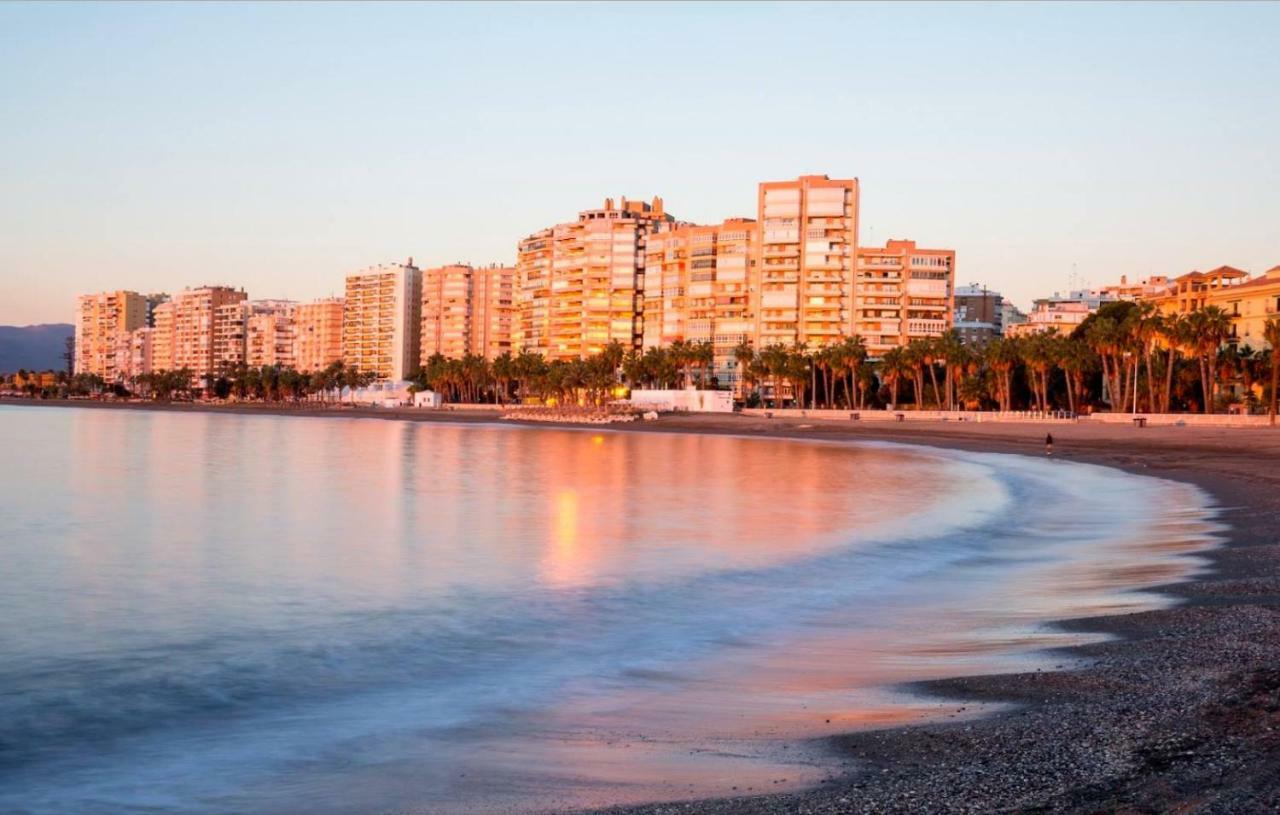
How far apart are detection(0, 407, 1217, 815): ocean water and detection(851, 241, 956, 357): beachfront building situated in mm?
114293

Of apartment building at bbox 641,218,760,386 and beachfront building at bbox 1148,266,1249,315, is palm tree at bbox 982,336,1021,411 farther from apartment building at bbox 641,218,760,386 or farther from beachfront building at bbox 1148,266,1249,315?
apartment building at bbox 641,218,760,386

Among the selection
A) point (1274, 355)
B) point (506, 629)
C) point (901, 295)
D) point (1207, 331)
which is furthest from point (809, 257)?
point (506, 629)

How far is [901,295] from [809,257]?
12732 millimetres

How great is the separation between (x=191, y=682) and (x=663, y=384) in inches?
5727

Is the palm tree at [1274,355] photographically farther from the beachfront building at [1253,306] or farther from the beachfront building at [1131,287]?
the beachfront building at [1131,287]

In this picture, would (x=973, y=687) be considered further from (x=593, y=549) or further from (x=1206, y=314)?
(x=1206, y=314)

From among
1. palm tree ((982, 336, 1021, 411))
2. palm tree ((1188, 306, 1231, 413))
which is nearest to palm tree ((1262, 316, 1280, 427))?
palm tree ((1188, 306, 1231, 413))

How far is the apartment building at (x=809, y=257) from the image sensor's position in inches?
6102

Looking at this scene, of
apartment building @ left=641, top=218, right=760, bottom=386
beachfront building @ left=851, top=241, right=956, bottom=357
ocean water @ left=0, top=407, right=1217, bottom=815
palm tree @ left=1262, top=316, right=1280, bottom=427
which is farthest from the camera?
apartment building @ left=641, top=218, right=760, bottom=386

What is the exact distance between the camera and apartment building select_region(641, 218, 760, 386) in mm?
160875

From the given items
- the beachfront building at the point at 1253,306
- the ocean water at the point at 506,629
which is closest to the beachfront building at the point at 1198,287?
the beachfront building at the point at 1253,306

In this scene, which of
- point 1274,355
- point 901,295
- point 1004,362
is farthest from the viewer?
point 901,295

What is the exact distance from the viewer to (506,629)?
16703 mm

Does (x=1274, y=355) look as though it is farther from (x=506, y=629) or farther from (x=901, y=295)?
(x=901, y=295)
